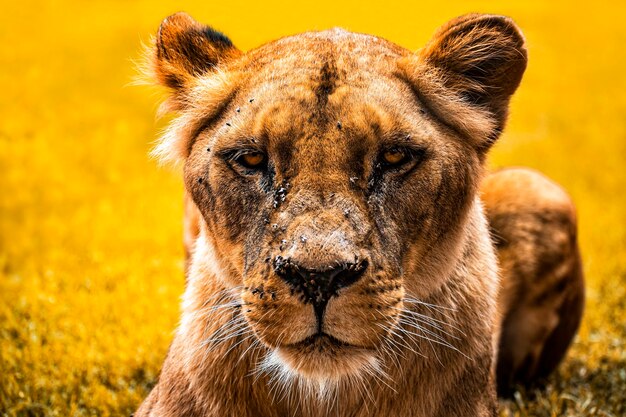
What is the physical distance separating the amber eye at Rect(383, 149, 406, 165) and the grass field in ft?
3.37

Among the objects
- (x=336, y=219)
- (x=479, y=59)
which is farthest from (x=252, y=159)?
(x=479, y=59)

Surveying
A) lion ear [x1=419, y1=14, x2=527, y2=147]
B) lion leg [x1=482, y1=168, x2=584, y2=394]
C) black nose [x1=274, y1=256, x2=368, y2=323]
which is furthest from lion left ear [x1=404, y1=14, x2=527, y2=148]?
lion leg [x1=482, y1=168, x2=584, y2=394]

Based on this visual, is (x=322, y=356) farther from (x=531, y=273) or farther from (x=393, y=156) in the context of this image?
(x=531, y=273)

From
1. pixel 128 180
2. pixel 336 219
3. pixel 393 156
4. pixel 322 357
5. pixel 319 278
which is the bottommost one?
pixel 128 180

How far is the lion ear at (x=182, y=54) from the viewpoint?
390cm

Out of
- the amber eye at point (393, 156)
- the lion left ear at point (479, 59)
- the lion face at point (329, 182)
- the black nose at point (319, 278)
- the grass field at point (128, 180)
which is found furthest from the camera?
the grass field at point (128, 180)

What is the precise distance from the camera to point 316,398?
3.58m

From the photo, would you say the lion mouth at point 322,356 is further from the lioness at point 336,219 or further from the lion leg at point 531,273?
the lion leg at point 531,273

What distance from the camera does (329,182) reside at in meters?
3.15

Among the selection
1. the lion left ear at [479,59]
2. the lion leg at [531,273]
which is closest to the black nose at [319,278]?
the lion left ear at [479,59]

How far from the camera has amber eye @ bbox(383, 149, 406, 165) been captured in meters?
3.26

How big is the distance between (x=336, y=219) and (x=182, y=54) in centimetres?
130

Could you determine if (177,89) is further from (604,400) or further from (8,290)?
(8,290)

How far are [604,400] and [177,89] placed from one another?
9.90 feet
